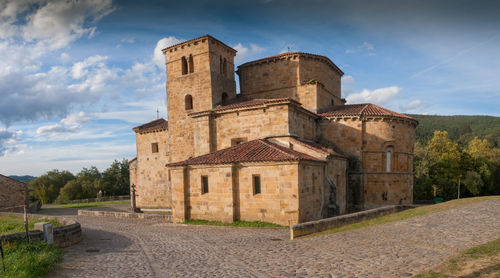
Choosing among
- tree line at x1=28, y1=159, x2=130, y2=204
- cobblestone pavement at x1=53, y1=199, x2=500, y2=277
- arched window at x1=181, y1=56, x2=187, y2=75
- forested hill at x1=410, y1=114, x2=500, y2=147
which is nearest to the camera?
cobblestone pavement at x1=53, y1=199, x2=500, y2=277

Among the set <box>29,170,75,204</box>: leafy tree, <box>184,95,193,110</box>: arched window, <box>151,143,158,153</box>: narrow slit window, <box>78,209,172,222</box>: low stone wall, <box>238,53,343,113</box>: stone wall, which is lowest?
<box>29,170,75,204</box>: leafy tree

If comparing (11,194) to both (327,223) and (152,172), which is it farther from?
(327,223)

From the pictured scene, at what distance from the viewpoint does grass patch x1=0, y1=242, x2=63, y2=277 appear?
24.4ft

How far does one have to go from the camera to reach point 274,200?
15109 millimetres

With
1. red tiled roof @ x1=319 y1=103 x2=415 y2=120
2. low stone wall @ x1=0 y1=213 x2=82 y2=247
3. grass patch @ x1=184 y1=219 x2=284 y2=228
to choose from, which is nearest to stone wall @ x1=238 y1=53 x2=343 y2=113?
red tiled roof @ x1=319 y1=103 x2=415 y2=120

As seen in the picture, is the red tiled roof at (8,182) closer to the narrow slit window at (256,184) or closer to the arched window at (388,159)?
the narrow slit window at (256,184)

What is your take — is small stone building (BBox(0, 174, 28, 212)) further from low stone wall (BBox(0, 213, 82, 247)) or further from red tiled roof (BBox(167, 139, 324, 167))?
red tiled roof (BBox(167, 139, 324, 167))

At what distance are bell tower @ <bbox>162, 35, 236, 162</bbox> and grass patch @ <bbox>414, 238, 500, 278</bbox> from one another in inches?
729

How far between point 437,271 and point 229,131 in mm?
15066

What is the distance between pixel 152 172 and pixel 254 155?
1732 cm

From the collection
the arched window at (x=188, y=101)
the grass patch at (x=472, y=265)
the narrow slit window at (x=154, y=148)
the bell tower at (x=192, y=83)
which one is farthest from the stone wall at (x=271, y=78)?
the grass patch at (x=472, y=265)

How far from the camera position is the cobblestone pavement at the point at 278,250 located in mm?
8031

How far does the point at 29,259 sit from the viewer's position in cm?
819

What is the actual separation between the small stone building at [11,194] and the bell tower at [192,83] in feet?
55.0
